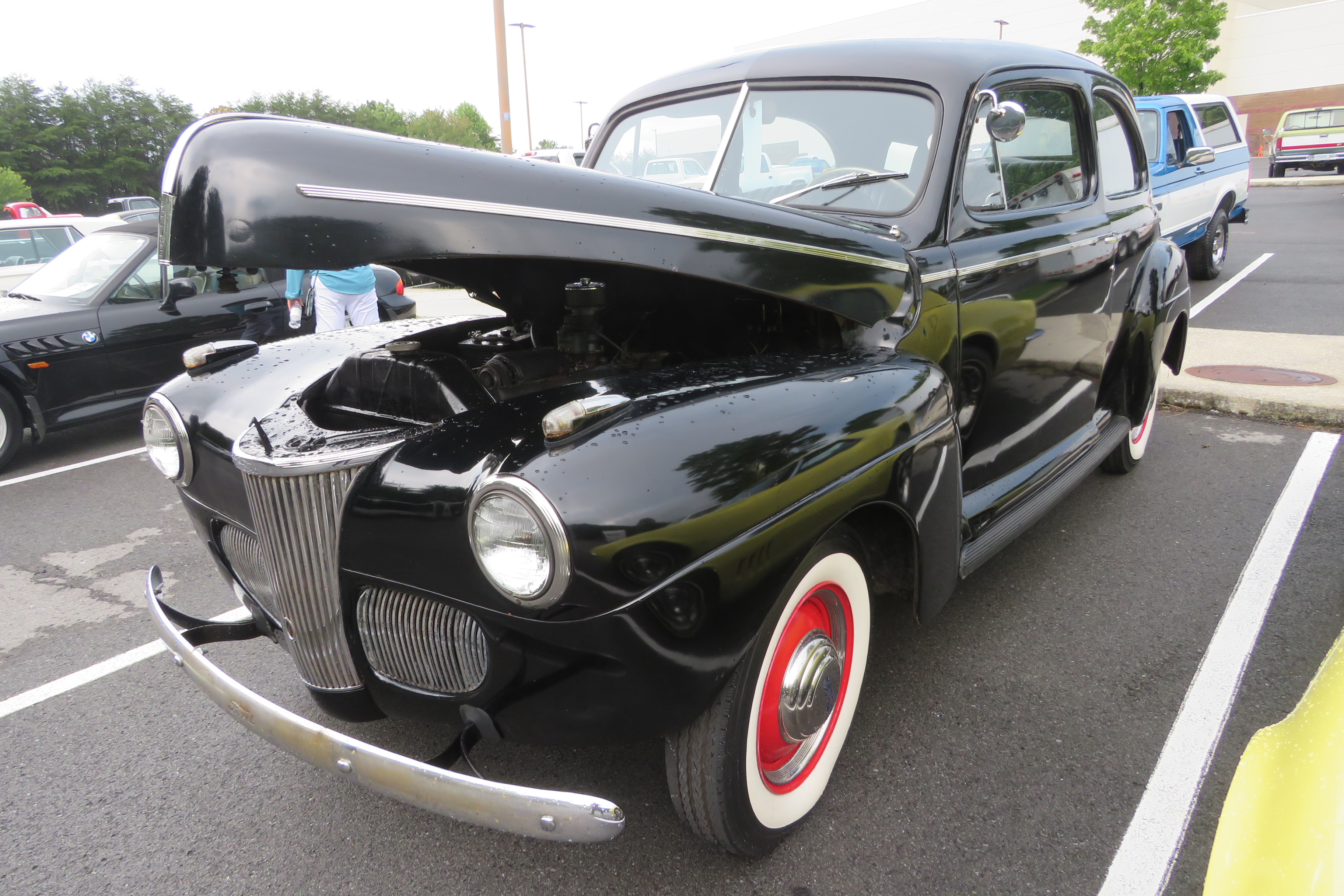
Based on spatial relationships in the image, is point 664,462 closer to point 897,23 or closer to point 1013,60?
point 1013,60

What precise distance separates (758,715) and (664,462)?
25.8 inches

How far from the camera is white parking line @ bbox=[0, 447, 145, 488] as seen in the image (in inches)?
209

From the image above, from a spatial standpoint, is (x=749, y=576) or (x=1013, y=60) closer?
(x=749, y=576)

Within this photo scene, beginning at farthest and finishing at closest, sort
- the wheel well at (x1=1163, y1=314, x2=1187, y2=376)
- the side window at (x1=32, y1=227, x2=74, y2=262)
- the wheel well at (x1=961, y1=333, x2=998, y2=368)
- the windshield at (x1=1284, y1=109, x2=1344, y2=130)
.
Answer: the windshield at (x1=1284, y1=109, x2=1344, y2=130), the side window at (x1=32, y1=227, x2=74, y2=262), the wheel well at (x1=1163, y1=314, x2=1187, y2=376), the wheel well at (x1=961, y1=333, x2=998, y2=368)

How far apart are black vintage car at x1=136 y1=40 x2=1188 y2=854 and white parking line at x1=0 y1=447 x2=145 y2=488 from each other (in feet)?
12.5

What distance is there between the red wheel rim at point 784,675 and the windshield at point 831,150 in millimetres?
1284

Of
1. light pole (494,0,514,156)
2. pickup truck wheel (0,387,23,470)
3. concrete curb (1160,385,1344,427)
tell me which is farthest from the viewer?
light pole (494,0,514,156)

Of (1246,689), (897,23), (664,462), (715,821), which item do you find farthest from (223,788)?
(897,23)

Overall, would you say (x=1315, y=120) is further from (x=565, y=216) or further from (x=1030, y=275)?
(x=565, y=216)

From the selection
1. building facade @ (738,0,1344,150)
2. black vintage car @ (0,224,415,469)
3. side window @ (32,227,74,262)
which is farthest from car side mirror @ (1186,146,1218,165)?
building facade @ (738,0,1344,150)

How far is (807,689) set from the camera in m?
1.95

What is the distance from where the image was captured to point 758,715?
6.04 ft

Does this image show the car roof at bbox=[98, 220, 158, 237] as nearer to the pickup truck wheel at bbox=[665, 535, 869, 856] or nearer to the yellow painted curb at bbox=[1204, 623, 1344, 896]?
the pickup truck wheel at bbox=[665, 535, 869, 856]

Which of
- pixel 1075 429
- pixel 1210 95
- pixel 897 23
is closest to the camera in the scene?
pixel 1075 429
